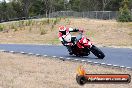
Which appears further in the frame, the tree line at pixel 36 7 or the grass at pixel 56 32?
the tree line at pixel 36 7

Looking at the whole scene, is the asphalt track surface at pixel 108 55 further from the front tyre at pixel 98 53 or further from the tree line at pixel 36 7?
the tree line at pixel 36 7

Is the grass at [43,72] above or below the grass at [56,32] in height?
above

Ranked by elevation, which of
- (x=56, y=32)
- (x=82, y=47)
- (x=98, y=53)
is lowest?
(x=56, y=32)

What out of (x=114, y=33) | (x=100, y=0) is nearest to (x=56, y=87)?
(x=114, y=33)

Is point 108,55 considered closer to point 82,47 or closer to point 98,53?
point 82,47

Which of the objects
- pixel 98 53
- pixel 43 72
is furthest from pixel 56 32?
pixel 43 72

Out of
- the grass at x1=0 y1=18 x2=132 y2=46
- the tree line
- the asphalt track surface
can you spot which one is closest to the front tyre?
the asphalt track surface

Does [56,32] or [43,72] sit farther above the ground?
[43,72]

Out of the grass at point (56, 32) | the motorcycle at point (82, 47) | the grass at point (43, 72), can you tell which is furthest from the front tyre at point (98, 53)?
the grass at point (56, 32)

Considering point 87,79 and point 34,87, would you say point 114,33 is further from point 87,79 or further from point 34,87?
point 87,79

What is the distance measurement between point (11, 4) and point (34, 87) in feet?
345

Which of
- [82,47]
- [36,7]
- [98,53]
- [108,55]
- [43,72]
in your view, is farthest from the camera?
[36,7]

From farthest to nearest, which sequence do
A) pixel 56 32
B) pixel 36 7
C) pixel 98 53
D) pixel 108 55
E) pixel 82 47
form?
1. pixel 36 7
2. pixel 56 32
3. pixel 108 55
4. pixel 82 47
5. pixel 98 53

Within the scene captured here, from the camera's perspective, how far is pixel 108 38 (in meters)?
36.5
